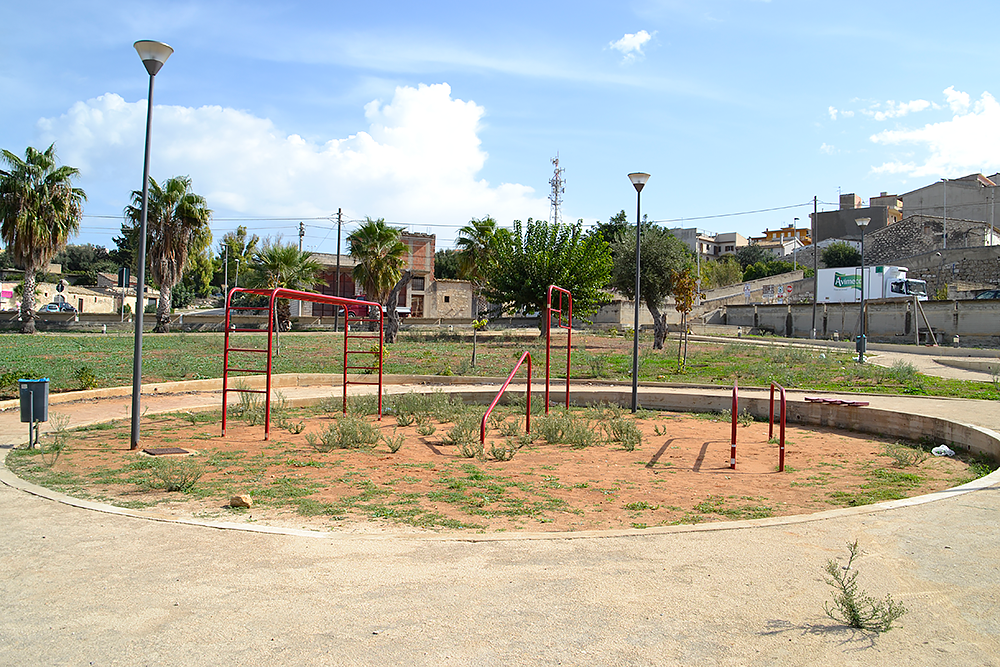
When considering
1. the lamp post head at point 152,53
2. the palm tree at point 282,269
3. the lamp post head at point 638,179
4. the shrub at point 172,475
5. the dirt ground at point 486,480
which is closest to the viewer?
the dirt ground at point 486,480

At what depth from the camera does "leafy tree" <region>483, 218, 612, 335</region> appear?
3675cm

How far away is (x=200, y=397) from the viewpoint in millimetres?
16391

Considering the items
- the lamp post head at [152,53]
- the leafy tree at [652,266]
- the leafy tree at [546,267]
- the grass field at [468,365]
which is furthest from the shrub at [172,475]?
the leafy tree at [652,266]

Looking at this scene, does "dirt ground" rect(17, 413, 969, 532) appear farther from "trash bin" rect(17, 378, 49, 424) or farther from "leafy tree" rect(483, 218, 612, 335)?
"leafy tree" rect(483, 218, 612, 335)

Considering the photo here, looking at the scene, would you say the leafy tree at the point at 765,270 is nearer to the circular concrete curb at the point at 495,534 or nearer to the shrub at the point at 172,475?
the circular concrete curb at the point at 495,534

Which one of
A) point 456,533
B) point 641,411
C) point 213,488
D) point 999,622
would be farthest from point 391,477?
point 641,411

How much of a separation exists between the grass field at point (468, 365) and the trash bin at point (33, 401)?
6.13 metres

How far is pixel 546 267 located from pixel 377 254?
31.3 feet

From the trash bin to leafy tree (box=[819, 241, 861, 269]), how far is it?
80573mm

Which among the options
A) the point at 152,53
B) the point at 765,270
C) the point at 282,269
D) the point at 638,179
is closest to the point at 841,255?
the point at 765,270

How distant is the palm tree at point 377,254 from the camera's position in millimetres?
38531

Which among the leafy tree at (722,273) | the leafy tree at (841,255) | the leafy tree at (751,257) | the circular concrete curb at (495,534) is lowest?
the circular concrete curb at (495,534)

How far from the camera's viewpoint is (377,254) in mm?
38875

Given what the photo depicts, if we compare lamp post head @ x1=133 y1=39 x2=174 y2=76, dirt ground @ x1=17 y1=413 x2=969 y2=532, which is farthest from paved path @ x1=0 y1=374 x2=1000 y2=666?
lamp post head @ x1=133 y1=39 x2=174 y2=76
